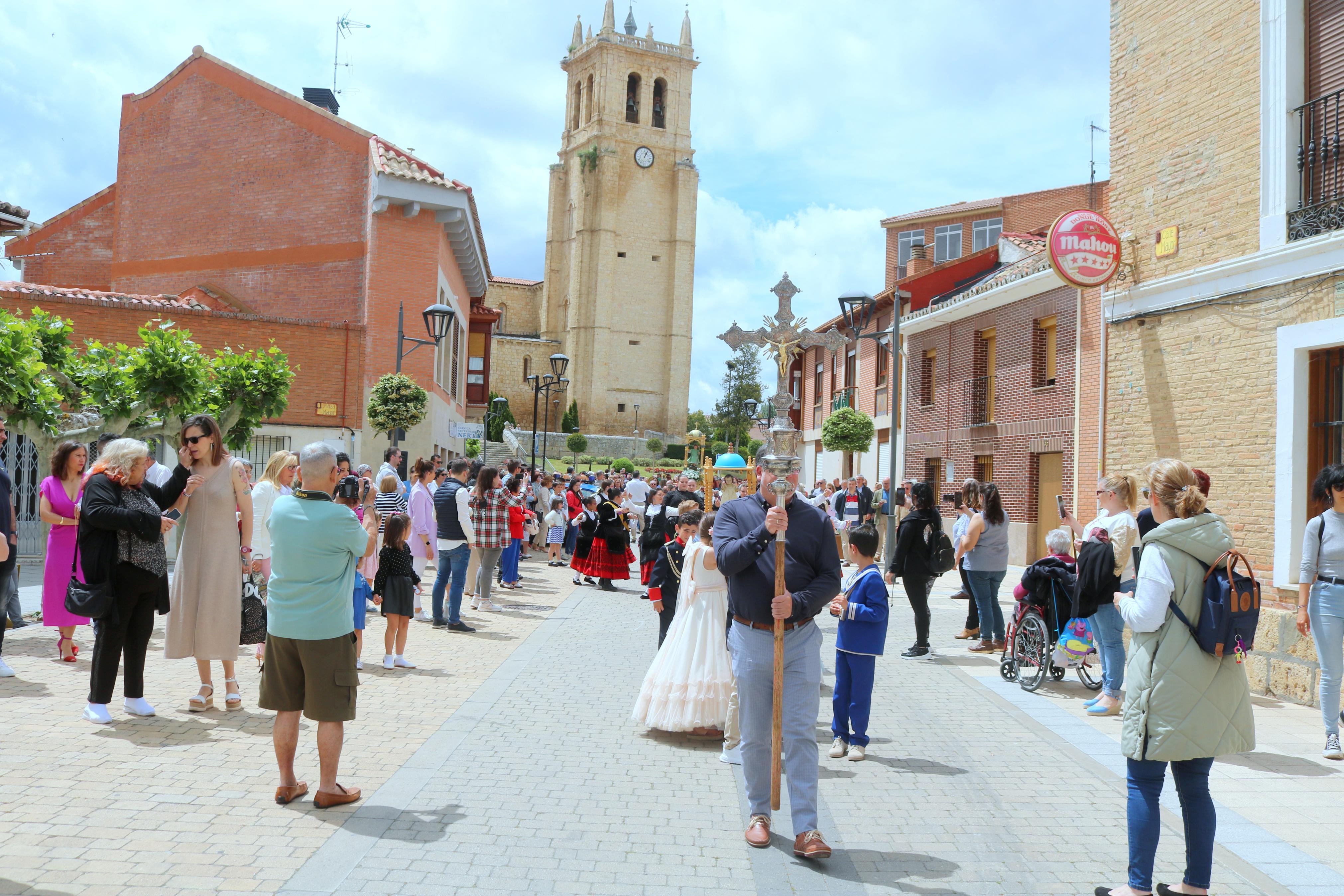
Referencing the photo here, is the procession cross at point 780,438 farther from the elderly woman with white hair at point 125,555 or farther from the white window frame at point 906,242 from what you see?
the white window frame at point 906,242

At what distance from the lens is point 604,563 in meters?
16.1

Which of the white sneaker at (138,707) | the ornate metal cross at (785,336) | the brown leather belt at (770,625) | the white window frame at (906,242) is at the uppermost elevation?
the white window frame at (906,242)

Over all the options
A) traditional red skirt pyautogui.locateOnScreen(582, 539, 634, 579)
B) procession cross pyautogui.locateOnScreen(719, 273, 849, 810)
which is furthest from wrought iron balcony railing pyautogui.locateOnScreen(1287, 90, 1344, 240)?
traditional red skirt pyautogui.locateOnScreen(582, 539, 634, 579)

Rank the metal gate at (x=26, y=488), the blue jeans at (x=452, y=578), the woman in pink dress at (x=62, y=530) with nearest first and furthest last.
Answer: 1. the woman in pink dress at (x=62, y=530)
2. the blue jeans at (x=452, y=578)
3. the metal gate at (x=26, y=488)

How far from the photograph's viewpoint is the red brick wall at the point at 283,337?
18.8 m

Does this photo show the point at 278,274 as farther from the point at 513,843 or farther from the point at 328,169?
the point at 513,843

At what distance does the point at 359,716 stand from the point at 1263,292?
812 centimetres

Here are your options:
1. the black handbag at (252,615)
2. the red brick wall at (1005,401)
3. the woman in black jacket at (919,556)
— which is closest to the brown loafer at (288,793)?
the black handbag at (252,615)

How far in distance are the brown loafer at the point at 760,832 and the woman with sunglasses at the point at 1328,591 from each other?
13.0 feet

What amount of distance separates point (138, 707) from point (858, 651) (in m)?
4.48

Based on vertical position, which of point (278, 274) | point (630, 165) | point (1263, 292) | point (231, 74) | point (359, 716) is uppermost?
point (630, 165)

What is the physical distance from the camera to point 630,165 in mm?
71938

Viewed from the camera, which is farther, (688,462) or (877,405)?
(688,462)

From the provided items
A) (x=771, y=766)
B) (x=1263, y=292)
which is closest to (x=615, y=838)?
(x=771, y=766)
